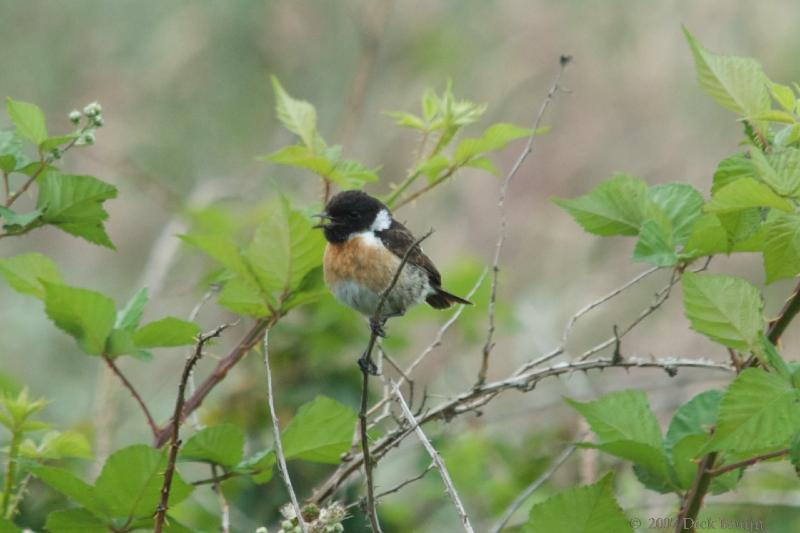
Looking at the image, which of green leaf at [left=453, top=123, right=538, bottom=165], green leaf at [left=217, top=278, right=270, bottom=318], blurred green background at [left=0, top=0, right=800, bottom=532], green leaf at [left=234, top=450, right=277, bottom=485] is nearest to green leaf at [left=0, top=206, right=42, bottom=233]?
green leaf at [left=217, top=278, right=270, bottom=318]

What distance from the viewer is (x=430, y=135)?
8.39 ft

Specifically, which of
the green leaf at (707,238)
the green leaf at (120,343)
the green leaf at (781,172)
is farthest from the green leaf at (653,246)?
the green leaf at (120,343)

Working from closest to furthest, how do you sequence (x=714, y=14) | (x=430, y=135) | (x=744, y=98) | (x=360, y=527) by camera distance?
(x=744, y=98) < (x=430, y=135) < (x=360, y=527) < (x=714, y=14)

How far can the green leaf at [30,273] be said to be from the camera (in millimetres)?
2023

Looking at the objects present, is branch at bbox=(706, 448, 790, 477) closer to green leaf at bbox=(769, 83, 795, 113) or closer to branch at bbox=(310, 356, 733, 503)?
branch at bbox=(310, 356, 733, 503)

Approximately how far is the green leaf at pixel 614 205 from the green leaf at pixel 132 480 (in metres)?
0.89

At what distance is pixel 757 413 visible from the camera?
5.20ft

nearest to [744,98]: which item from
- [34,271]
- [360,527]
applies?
[34,271]

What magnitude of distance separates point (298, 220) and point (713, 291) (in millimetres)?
814

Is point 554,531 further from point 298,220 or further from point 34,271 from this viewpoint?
point 34,271

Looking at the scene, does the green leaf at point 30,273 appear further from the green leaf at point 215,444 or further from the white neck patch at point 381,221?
the white neck patch at point 381,221

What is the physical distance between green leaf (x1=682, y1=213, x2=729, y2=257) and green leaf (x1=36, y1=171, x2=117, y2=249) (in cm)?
111

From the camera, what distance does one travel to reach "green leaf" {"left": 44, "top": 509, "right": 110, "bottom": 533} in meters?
1.82

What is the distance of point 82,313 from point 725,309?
1175 millimetres
